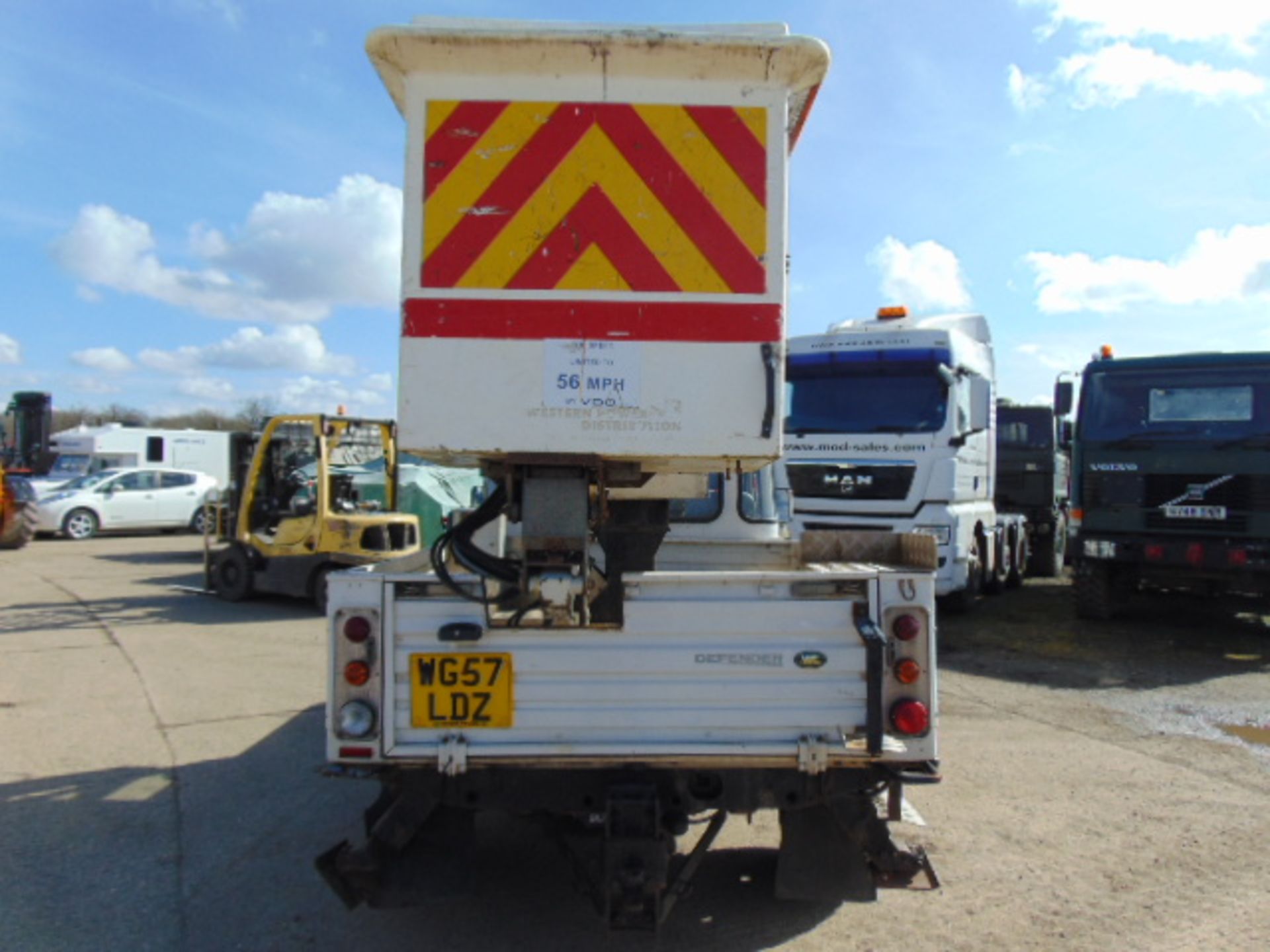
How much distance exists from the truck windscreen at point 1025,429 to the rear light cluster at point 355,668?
16.3m

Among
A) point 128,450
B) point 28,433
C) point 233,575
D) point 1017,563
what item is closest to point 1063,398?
point 1017,563

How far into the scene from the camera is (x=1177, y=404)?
9.94 m

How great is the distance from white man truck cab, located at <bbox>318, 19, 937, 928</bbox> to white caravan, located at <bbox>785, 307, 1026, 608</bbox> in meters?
7.16

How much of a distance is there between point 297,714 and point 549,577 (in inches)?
181

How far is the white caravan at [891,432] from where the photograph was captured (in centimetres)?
1003

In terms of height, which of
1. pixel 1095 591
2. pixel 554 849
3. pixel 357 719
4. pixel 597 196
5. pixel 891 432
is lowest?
pixel 554 849

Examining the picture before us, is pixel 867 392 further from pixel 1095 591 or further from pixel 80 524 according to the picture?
pixel 80 524

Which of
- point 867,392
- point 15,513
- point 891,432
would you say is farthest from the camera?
point 15,513

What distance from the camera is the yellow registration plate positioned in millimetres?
3090

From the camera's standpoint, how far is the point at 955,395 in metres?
10.1

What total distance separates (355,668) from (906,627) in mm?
1860

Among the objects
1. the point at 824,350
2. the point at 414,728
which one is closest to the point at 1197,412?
the point at 824,350

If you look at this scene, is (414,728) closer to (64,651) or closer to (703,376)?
(703,376)

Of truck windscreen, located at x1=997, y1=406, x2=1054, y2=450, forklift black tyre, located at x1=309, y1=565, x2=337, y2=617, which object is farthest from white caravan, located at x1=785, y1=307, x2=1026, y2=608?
truck windscreen, located at x1=997, y1=406, x2=1054, y2=450
